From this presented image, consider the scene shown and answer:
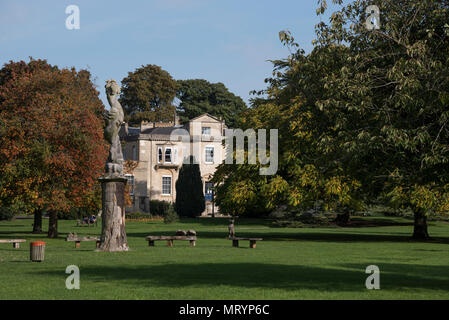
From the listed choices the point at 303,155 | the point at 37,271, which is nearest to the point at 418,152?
the point at 37,271

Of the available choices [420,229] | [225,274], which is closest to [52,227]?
[420,229]

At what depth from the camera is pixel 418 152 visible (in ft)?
52.5

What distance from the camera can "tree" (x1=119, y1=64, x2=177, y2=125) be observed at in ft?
289

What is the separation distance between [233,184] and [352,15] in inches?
884

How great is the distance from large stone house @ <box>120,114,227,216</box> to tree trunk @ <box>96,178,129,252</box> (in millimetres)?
48340

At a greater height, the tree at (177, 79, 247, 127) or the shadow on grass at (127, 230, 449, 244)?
the tree at (177, 79, 247, 127)

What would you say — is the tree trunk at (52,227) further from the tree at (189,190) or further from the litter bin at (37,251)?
the tree at (189,190)

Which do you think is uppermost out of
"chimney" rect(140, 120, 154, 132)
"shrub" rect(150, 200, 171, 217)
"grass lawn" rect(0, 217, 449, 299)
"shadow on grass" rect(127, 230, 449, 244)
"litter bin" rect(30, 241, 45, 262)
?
"chimney" rect(140, 120, 154, 132)

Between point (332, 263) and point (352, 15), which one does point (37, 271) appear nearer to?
point (332, 263)

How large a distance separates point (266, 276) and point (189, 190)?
54.3m

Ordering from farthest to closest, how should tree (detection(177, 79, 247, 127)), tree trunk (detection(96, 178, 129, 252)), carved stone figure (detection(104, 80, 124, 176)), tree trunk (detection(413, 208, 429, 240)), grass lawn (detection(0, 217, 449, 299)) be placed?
1. tree (detection(177, 79, 247, 127))
2. tree trunk (detection(413, 208, 429, 240))
3. carved stone figure (detection(104, 80, 124, 176))
4. tree trunk (detection(96, 178, 129, 252))
5. grass lawn (detection(0, 217, 449, 299))

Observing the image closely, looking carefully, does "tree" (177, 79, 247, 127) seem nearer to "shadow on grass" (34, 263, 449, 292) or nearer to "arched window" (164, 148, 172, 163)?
"arched window" (164, 148, 172, 163)

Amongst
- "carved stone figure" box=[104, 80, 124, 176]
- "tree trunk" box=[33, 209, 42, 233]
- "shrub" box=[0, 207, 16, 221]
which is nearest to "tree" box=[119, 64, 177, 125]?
"shrub" box=[0, 207, 16, 221]

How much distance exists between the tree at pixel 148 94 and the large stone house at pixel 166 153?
27.2ft
